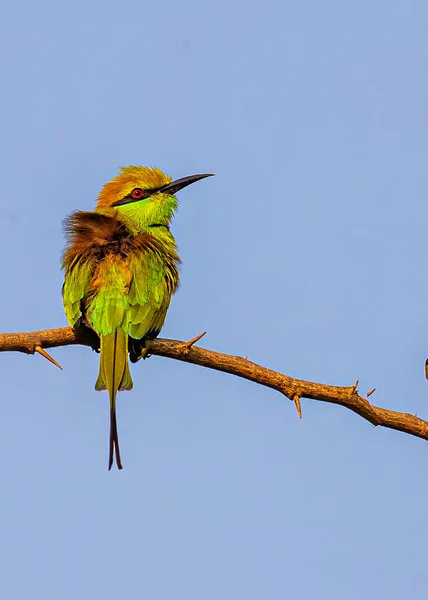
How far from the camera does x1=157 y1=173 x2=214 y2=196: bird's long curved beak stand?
6309 mm

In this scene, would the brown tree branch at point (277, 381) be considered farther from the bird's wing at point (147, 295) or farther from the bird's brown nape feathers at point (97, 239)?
the bird's brown nape feathers at point (97, 239)

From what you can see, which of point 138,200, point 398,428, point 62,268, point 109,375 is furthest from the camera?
point 138,200

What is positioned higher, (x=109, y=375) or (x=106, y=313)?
(x=106, y=313)

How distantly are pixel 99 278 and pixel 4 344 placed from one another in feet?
3.29

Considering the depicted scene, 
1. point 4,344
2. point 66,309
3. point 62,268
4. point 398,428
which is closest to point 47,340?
point 4,344

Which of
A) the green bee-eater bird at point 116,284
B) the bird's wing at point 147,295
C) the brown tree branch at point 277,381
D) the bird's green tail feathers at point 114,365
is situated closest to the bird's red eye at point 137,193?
the green bee-eater bird at point 116,284

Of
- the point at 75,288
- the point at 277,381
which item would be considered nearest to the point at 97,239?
the point at 75,288

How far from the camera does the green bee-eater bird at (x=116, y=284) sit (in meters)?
4.92

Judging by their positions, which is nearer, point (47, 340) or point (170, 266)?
point (47, 340)

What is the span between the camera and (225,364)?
4.21 metres

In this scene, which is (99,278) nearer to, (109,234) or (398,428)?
(109,234)

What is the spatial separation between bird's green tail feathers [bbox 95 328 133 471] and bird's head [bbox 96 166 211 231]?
1101mm

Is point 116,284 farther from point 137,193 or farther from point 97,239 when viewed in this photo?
point 137,193

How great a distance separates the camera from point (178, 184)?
6352mm
